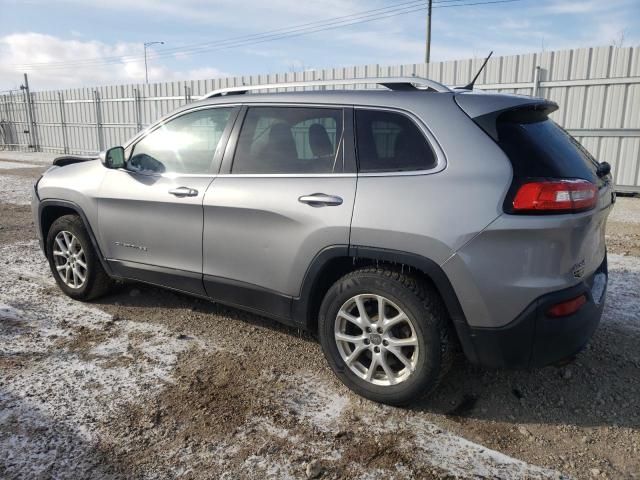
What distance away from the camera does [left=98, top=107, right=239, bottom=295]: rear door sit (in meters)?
3.56

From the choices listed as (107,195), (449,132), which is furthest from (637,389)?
(107,195)

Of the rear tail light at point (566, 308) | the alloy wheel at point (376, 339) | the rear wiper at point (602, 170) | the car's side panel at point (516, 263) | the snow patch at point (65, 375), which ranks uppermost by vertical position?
the rear wiper at point (602, 170)

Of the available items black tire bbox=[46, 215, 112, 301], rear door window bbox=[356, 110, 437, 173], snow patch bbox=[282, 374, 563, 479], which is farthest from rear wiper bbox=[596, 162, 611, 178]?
black tire bbox=[46, 215, 112, 301]

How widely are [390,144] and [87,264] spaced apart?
9.49 ft

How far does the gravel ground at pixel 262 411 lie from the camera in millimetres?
2408

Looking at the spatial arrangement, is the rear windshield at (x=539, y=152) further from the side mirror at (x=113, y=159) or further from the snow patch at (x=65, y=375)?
the side mirror at (x=113, y=159)

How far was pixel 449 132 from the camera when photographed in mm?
2658

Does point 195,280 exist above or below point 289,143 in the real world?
below

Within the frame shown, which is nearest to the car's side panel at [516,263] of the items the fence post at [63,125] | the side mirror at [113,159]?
the side mirror at [113,159]

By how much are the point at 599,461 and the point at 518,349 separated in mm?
636

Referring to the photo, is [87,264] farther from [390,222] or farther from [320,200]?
[390,222]

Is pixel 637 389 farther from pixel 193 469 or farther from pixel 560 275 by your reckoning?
pixel 193 469

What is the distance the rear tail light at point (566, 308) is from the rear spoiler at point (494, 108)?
891 millimetres

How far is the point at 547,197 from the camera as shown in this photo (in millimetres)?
2414
